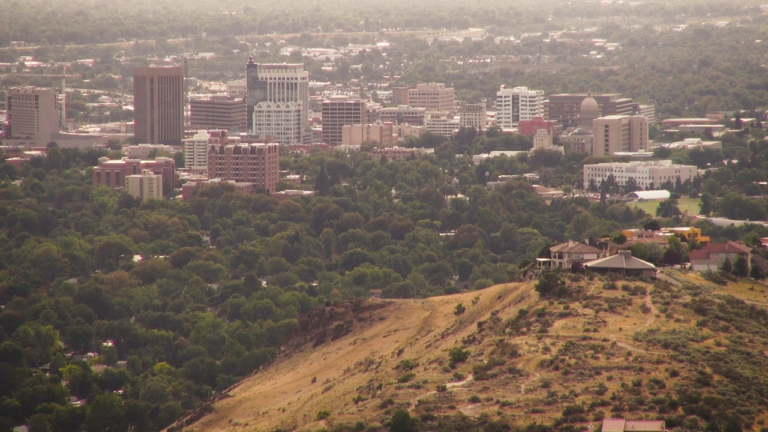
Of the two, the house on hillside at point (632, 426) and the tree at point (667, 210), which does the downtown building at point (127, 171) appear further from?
the house on hillside at point (632, 426)

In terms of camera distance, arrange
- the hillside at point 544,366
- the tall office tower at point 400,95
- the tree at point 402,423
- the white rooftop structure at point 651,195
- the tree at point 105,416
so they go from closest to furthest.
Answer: the tree at point 402,423 → the hillside at point 544,366 → the tree at point 105,416 → the white rooftop structure at point 651,195 → the tall office tower at point 400,95

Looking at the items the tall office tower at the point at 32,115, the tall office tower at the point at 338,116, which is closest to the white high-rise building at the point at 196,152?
the tall office tower at the point at 32,115

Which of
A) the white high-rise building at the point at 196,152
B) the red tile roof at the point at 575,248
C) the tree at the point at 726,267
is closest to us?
the red tile roof at the point at 575,248

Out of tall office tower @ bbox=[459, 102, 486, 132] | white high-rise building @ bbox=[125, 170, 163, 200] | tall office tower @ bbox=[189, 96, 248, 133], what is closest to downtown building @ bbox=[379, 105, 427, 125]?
tall office tower @ bbox=[459, 102, 486, 132]

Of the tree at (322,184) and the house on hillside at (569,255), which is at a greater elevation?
the house on hillside at (569,255)

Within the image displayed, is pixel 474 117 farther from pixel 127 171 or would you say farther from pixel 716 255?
pixel 716 255

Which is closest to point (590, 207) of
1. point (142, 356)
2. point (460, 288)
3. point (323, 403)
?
point (460, 288)
